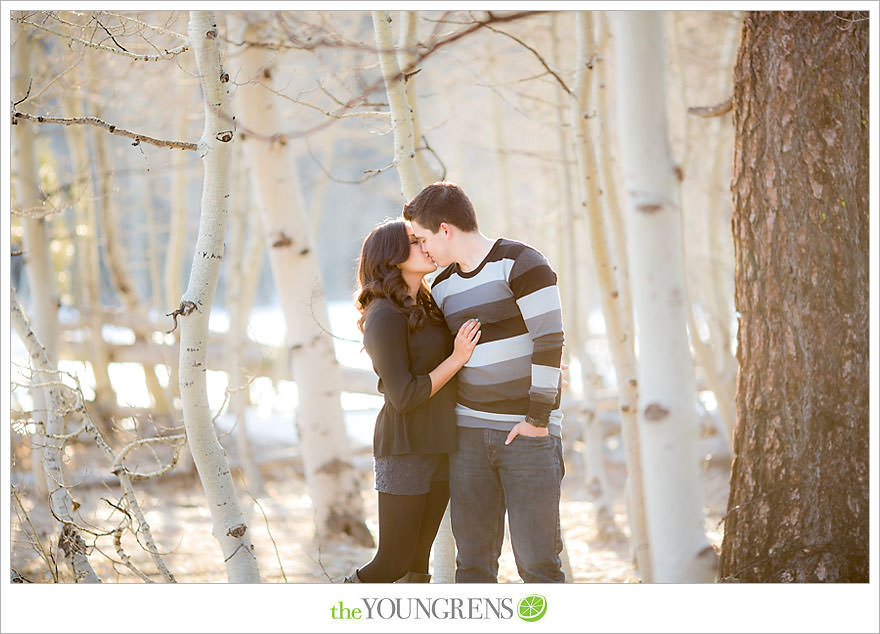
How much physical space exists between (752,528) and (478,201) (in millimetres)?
8181

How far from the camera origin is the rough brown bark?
2766mm

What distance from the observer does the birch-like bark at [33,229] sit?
4.72 metres

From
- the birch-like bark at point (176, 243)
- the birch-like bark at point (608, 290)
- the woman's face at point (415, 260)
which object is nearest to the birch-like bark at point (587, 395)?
the birch-like bark at point (608, 290)

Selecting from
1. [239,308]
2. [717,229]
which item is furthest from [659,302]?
[239,308]

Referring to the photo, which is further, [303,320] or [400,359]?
[303,320]

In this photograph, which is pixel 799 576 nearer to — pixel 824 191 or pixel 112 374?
pixel 824 191

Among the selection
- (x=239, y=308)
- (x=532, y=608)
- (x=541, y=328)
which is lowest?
(x=532, y=608)

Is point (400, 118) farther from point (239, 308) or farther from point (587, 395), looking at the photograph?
point (239, 308)

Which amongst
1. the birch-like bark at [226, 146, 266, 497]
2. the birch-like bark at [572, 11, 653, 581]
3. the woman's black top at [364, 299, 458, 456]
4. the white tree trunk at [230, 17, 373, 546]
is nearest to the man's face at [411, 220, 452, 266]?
the woman's black top at [364, 299, 458, 456]

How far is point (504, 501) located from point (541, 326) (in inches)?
22.0

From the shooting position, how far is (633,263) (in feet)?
9.52

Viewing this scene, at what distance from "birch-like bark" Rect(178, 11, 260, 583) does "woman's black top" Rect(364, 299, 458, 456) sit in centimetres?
52

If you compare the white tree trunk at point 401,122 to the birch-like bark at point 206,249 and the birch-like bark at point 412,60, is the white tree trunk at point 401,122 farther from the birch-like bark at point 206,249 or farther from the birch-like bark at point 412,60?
the birch-like bark at point 206,249

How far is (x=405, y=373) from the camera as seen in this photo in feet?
7.57
